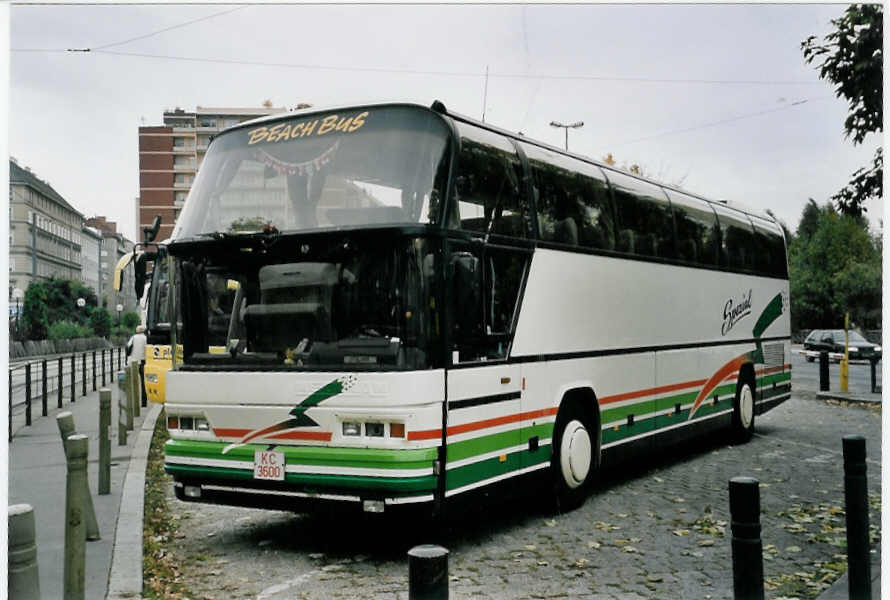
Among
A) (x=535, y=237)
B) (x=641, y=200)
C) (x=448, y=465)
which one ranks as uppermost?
(x=641, y=200)

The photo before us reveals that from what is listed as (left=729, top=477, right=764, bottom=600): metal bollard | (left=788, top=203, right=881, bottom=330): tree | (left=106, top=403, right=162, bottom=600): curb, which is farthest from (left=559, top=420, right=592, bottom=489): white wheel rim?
(left=788, top=203, right=881, bottom=330): tree

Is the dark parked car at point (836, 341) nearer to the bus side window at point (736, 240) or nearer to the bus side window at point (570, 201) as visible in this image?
the bus side window at point (736, 240)

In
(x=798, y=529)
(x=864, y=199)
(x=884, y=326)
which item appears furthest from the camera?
(x=864, y=199)

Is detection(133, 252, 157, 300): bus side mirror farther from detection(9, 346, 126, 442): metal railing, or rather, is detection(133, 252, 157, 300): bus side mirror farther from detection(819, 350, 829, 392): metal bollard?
detection(819, 350, 829, 392): metal bollard

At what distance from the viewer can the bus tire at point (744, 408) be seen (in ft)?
46.4

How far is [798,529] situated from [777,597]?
2187 millimetres

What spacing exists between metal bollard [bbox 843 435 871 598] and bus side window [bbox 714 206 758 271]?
8.24 m

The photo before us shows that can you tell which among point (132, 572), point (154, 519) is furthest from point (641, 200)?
point (132, 572)

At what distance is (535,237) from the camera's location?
28.2ft

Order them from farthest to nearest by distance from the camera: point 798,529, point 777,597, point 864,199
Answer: point 864,199 → point 798,529 → point 777,597

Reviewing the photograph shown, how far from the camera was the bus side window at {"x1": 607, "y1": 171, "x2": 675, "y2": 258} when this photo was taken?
34.4 feet

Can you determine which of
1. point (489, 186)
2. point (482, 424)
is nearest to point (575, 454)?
point (482, 424)

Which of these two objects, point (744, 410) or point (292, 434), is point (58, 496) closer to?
point (292, 434)

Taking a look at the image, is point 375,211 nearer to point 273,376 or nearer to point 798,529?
point 273,376
